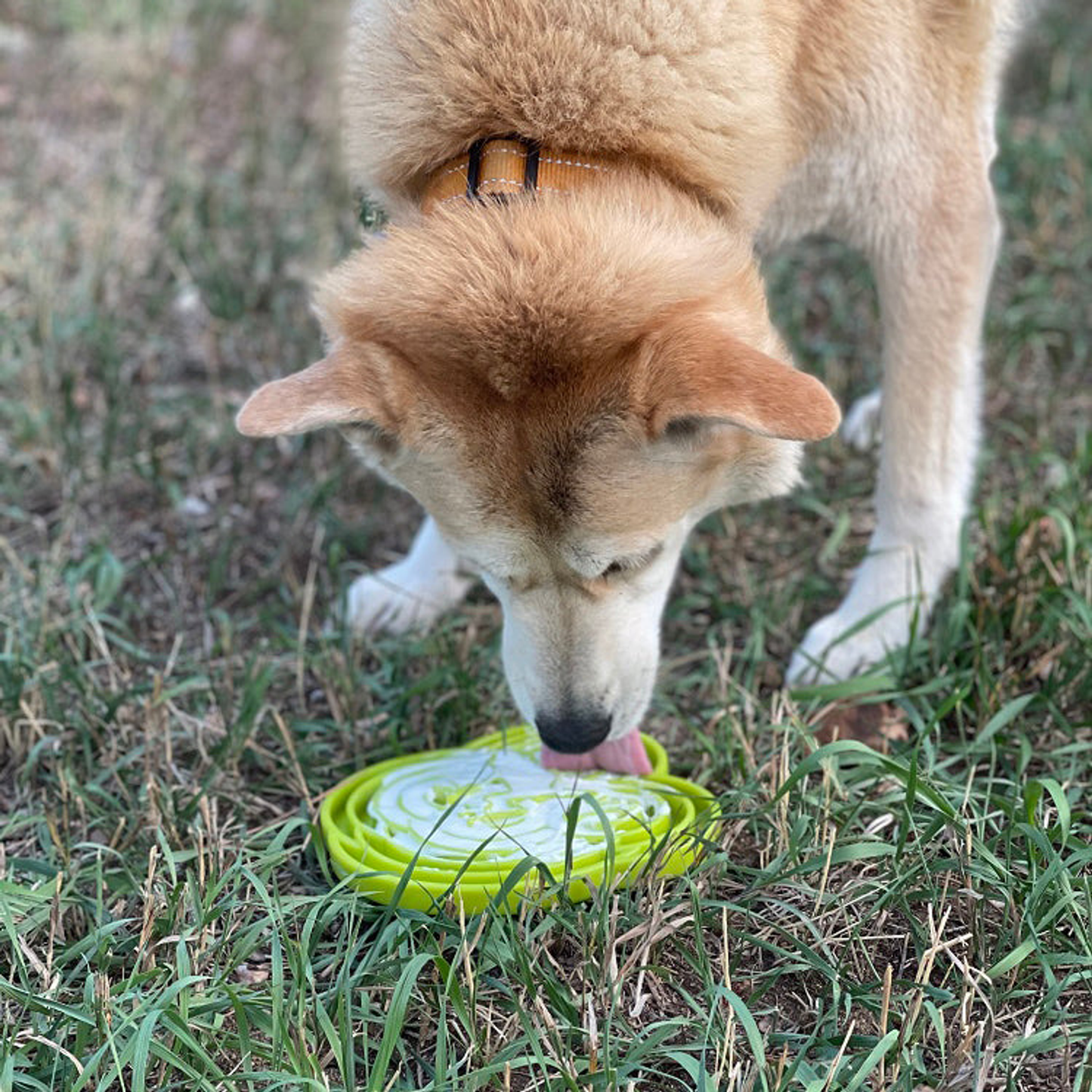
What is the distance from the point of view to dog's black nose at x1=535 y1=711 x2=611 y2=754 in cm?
286

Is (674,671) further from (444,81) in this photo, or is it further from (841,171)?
(444,81)

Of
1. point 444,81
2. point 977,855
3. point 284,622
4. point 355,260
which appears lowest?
point 284,622

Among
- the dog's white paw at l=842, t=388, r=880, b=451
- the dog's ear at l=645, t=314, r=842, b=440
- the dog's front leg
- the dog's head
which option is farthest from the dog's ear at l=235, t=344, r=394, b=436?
the dog's white paw at l=842, t=388, r=880, b=451

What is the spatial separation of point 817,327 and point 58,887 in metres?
3.42

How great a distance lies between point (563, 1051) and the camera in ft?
7.24

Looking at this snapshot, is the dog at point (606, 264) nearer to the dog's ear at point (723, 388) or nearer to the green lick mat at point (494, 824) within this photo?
the dog's ear at point (723, 388)

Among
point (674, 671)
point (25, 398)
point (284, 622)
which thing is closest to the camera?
point (674, 671)

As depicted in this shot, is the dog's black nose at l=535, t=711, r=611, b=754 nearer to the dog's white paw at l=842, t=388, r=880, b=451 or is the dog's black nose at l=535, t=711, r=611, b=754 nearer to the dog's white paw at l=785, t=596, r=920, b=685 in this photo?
the dog's white paw at l=785, t=596, r=920, b=685

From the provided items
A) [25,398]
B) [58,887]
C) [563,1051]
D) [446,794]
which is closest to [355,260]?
[446,794]

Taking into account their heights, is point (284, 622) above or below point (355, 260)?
below

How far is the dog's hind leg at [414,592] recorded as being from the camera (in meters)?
3.74

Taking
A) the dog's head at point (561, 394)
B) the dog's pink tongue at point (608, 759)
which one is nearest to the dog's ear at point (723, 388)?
the dog's head at point (561, 394)

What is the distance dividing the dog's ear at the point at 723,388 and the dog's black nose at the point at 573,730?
0.67 meters

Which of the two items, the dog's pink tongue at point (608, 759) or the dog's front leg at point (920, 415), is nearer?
the dog's pink tongue at point (608, 759)
